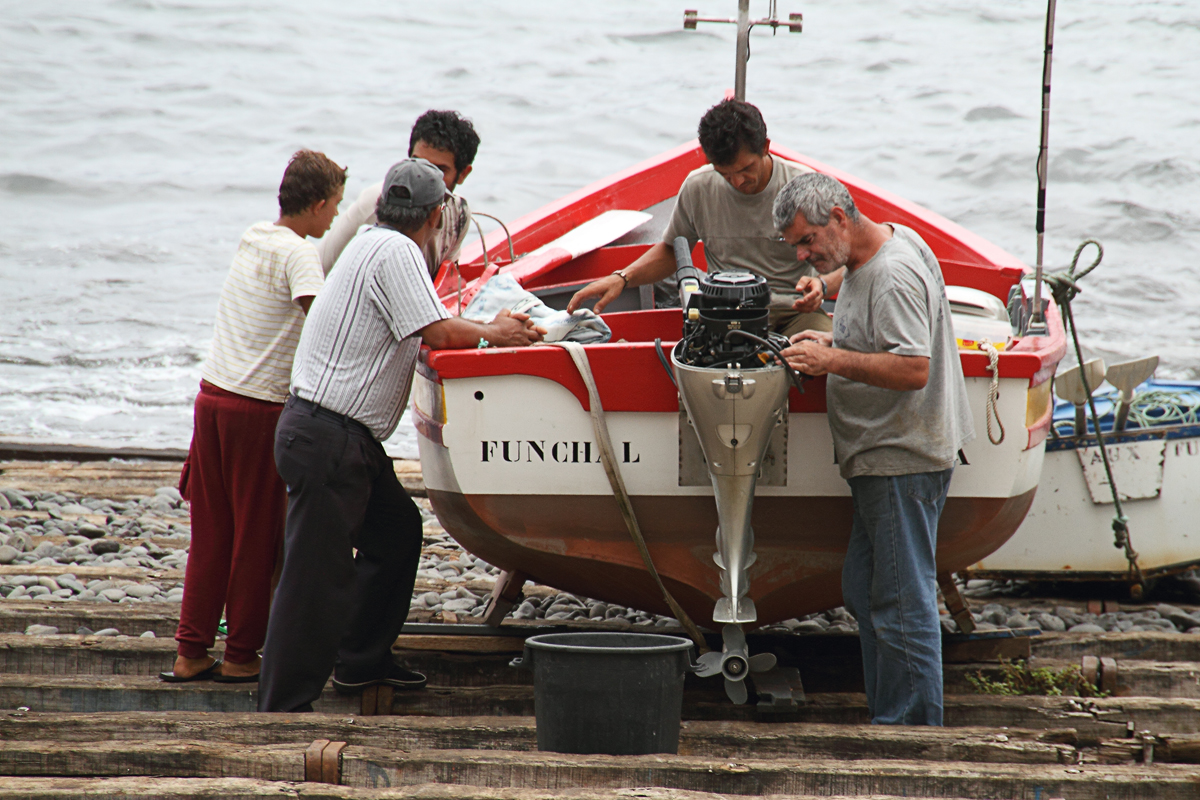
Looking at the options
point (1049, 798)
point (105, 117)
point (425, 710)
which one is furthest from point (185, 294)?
point (1049, 798)

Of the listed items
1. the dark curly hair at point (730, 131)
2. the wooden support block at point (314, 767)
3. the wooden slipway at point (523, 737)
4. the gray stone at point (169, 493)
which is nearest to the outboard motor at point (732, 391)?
the wooden slipway at point (523, 737)

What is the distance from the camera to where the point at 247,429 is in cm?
347

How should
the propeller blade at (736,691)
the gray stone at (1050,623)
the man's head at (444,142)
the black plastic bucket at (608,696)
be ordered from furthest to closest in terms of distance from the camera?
1. the gray stone at (1050,623)
2. the man's head at (444,142)
3. the propeller blade at (736,691)
4. the black plastic bucket at (608,696)

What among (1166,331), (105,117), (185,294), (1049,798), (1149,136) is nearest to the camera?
(1049,798)

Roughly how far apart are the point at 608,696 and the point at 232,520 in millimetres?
1436

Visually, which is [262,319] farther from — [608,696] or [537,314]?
[608,696]

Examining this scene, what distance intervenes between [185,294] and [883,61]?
1508cm

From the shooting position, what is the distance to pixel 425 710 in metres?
3.56

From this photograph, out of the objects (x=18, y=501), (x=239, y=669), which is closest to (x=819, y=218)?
(x=239, y=669)

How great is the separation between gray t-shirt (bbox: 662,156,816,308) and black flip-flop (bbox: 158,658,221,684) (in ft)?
6.82

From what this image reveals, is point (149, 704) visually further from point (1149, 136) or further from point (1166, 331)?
point (1149, 136)

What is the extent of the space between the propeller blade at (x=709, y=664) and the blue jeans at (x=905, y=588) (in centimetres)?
44

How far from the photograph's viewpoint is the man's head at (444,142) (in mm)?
4043

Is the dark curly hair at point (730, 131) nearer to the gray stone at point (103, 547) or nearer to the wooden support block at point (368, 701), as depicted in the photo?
the wooden support block at point (368, 701)
